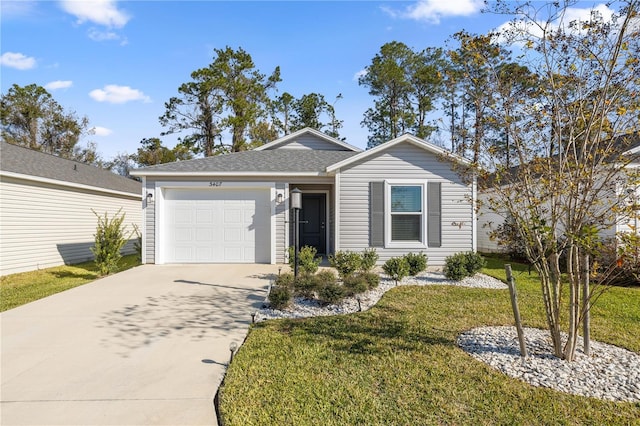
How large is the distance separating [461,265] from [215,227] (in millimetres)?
6496

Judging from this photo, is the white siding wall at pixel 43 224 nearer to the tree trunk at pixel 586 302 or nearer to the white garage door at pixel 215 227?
the white garage door at pixel 215 227

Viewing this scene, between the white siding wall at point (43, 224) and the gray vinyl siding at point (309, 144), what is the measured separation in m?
7.12

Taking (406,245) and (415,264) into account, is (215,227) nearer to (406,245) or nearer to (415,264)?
(406,245)

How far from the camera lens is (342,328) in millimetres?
4258

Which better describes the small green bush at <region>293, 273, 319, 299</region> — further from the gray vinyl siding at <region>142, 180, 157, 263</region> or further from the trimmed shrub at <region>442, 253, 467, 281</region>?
the gray vinyl siding at <region>142, 180, 157, 263</region>

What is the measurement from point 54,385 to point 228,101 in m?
21.5

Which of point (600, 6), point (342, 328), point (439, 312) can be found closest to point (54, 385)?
point (342, 328)

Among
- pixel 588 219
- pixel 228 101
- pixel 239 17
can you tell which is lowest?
pixel 588 219

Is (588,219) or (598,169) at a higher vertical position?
(598,169)

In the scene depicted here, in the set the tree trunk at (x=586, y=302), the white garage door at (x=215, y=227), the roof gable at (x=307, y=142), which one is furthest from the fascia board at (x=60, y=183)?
the tree trunk at (x=586, y=302)

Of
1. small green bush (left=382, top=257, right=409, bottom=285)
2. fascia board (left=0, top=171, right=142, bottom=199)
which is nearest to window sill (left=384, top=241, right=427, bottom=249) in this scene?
small green bush (left=382, top=257, right=409, bottom=285)

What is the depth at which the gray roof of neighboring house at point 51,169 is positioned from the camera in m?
9.26

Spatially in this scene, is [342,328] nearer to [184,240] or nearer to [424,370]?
[424,370]

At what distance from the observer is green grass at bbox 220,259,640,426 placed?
7.95 ft
